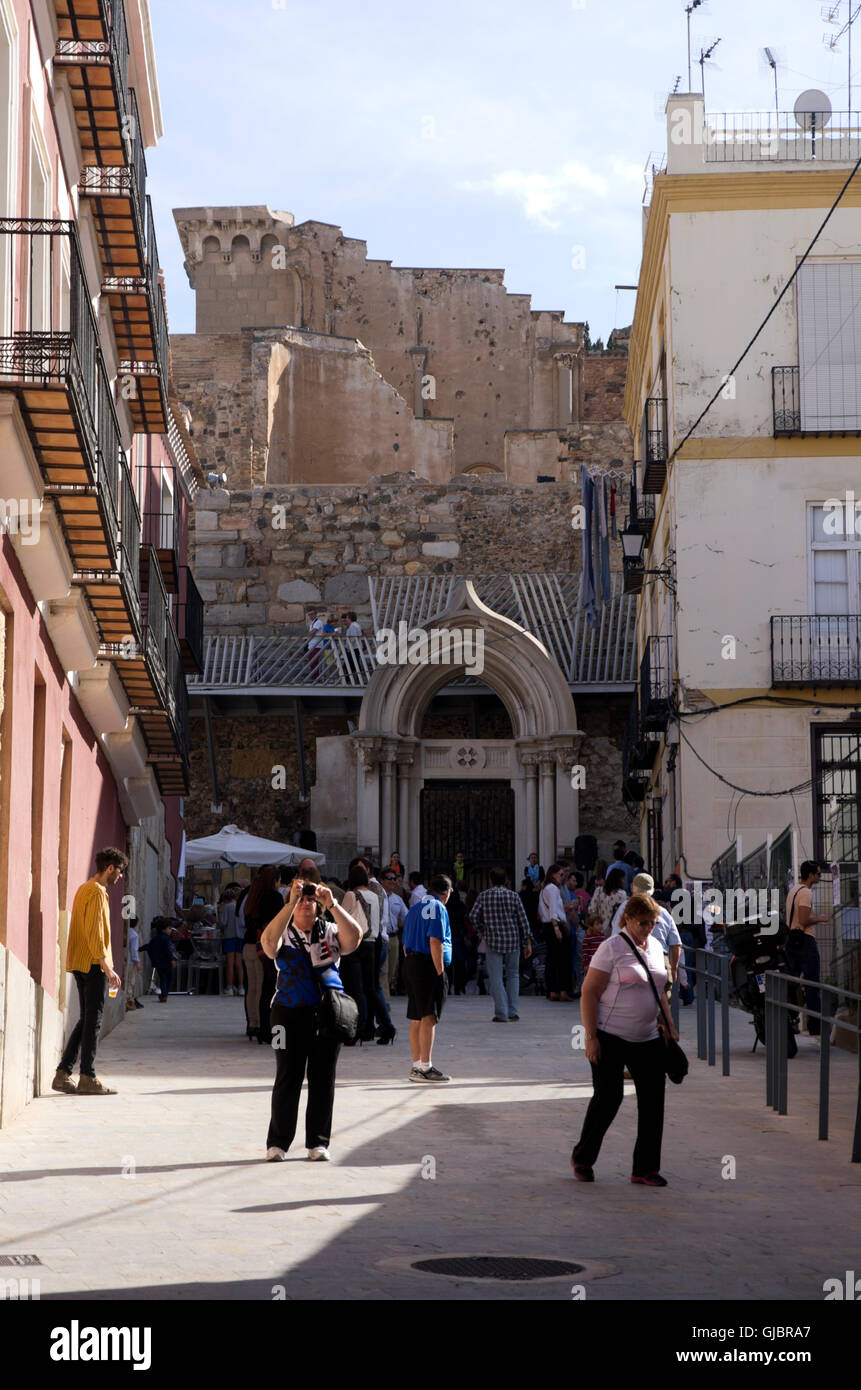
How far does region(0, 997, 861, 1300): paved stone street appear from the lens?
7.00 meters

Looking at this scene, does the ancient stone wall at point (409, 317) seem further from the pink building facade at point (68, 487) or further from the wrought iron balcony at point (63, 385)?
the wrought iron balcony at point (63, 385)

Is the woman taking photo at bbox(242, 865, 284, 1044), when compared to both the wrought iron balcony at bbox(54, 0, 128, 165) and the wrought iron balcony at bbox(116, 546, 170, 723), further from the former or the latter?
the wrought iron balcony at bbox(54, 0, 128, 165)

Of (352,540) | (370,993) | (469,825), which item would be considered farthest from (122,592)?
(352,540)

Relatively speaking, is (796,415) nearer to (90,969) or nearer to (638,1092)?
(90,969)

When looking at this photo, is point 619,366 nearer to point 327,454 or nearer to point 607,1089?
point 327,454

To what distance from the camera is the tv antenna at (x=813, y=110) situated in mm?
25634

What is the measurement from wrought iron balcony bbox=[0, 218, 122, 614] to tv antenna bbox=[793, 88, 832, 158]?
13851mm

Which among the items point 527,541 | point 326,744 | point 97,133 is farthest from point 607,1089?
point 527,541

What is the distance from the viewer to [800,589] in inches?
972

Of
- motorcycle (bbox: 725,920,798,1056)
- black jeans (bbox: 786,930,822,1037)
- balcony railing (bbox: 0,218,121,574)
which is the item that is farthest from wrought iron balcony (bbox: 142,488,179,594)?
black jeans (bbox: 786,930,822,1037)

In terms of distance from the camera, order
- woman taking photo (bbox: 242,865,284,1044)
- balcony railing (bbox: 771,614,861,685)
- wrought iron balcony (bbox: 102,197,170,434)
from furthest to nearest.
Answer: balcony railing (bbox: 771,614,861,685)
wrought iron balcony (bbox: 102,197,170,434)
woman taking photo (bbox: 242,865,284,1044)

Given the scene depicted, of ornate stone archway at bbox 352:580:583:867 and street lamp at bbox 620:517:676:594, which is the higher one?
street lamp at bbox 620:517:676:594

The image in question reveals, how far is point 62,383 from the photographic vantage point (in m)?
10.9

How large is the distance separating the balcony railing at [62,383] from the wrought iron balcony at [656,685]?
12.3m
